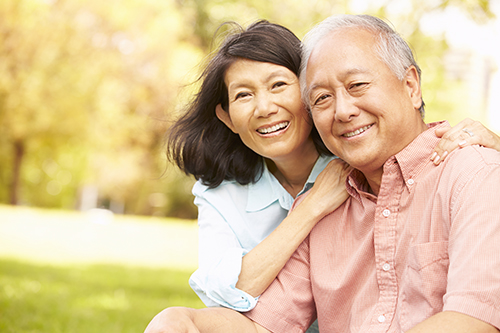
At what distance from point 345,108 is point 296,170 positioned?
992 mm

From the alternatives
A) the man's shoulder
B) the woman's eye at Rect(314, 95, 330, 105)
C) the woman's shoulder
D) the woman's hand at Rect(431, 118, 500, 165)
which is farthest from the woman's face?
the man's shoulder

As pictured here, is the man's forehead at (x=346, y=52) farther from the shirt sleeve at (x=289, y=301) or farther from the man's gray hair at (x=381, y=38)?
the shirt sleeve at (x=289, y=301)

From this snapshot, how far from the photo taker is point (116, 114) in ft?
66.4

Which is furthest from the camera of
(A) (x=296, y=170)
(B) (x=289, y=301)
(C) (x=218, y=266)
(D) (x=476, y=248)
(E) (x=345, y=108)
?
(A) (x=296, y=170)

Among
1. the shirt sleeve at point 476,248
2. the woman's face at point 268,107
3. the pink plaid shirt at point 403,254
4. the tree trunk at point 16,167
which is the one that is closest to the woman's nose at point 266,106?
the woman's face at point 268,107

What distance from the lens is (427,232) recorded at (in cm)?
206

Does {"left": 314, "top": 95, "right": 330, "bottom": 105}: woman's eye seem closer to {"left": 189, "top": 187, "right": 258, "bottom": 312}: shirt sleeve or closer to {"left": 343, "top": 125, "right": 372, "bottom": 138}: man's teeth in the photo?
{"left": 343, "top": 125, "right": 372, "bottom": 138}: man's teeth

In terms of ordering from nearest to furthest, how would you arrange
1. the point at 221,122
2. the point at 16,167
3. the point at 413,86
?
1. the point at 413,86
2. the point at 221,122
3. the point at 16,167

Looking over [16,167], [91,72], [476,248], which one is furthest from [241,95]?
[16,167]

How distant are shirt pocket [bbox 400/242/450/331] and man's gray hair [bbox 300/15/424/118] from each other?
0.75m

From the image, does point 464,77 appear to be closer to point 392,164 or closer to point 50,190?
point 392,164

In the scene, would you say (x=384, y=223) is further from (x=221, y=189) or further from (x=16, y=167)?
(x=16, y=167)

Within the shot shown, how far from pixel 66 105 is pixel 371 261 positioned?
1802 cm

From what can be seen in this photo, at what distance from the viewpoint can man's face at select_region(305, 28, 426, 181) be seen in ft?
7.13
